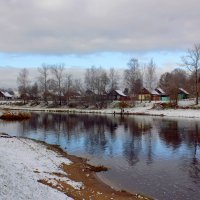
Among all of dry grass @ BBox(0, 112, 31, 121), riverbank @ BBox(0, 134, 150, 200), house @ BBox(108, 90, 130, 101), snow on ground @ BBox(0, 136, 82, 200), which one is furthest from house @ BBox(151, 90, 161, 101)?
riverbank @ BBox(0, 134, 150, 200)

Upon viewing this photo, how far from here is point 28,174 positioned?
1817 centimetres

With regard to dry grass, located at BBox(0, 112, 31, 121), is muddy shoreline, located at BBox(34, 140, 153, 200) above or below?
below

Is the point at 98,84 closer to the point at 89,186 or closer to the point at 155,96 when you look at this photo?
the point at 155,96

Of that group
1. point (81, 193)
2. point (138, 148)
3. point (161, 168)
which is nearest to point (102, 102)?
point (138, 148)

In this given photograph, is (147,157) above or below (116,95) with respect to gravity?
below

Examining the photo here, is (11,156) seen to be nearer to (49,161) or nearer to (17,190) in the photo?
(49,161)

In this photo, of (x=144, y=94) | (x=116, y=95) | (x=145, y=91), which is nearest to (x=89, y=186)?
(x=145, y=91)

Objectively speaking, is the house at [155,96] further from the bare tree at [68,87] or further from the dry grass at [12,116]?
the dry grass at [12,116]

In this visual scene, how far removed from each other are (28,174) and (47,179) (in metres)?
1.03

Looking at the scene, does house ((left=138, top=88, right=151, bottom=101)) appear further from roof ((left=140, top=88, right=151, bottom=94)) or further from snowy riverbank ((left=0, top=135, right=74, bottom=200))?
snowy riverbank ((left=0, top=135, right=74, bottom=200))

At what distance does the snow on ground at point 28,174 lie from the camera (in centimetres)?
1445

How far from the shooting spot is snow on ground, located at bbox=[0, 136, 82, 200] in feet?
47.4

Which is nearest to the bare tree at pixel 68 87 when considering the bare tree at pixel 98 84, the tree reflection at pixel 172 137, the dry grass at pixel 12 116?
the bare tree at pixel 98 84

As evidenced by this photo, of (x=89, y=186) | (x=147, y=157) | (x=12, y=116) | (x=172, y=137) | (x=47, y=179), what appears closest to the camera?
(x=47, y=179)
